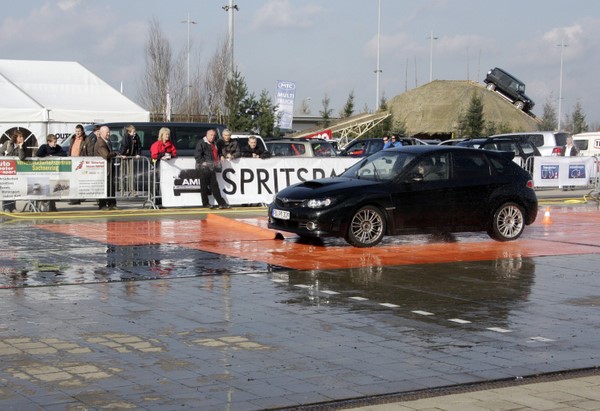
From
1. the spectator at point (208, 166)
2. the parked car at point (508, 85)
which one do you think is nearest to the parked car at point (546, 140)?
the spectator at point (208, 166)

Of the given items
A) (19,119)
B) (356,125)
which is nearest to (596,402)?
(19,119)

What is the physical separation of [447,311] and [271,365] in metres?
2.99

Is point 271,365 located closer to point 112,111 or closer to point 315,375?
point 315,375

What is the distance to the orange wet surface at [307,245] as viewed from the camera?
1404 cm

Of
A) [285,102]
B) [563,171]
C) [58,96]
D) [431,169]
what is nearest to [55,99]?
[58,96]

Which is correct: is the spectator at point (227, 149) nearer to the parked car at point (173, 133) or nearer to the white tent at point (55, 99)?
the parked car at point (173, 133)

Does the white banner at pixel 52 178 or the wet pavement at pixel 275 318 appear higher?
the white banner at pixel 52 178

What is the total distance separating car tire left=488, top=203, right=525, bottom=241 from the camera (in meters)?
16.2

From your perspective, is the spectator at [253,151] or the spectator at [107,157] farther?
the spectator at [253,151]

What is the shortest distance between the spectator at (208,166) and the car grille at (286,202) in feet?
21.1

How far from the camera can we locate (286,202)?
1533 centimetres

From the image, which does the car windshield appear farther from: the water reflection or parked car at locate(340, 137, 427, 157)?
parked car at locate(340, 137, 427, 157)

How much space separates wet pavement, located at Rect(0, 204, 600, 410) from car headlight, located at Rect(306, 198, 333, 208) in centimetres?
72

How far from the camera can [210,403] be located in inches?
250
